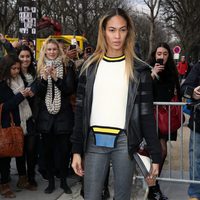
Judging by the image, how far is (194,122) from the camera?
12.9ft

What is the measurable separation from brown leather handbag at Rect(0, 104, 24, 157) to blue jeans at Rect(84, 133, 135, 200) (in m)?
2.01

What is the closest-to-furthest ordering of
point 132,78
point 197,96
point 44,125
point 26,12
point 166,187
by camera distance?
point 132,78
point 197,96
point 44,125
point 166,187
point 26,12

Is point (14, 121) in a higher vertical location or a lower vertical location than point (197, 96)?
lower

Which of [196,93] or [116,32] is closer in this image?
[116,32]

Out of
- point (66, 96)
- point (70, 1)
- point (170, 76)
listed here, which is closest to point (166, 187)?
point (170, 76)

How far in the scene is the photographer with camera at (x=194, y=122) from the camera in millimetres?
3725

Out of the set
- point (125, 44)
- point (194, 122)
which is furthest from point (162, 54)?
point (125, 44)

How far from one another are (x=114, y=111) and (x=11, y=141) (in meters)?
2.27

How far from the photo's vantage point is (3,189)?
4.81m

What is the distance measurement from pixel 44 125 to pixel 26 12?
157 inches

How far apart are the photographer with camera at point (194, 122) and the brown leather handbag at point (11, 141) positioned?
6.39 ft

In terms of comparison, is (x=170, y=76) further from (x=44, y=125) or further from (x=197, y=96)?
(x=44, y=125)

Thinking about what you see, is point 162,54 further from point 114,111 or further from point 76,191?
point 114,111

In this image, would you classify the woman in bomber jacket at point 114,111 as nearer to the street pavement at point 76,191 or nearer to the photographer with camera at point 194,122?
the photographer with camera at point 194,122
